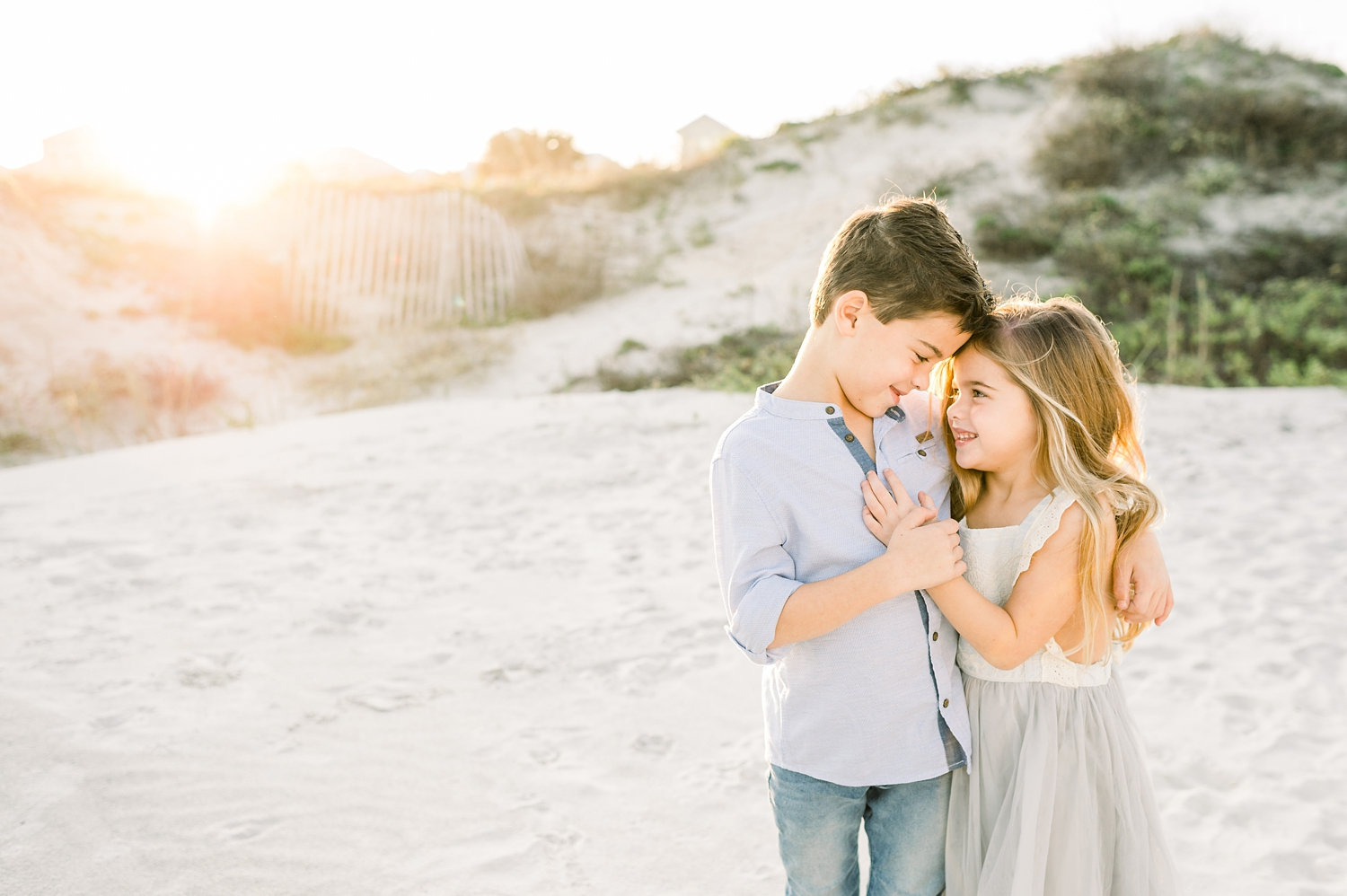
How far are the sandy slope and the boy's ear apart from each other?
65.5 inches

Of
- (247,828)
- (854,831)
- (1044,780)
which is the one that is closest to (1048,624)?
(1044,780)

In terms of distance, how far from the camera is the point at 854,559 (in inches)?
65.7

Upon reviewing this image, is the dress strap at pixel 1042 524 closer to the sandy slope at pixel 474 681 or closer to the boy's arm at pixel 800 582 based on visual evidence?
the boy's arm at pixel 800 582

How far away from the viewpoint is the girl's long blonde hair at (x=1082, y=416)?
1.75m

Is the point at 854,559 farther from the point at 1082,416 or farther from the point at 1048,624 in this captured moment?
the point at 1082,416

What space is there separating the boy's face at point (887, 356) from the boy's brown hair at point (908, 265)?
21 mm

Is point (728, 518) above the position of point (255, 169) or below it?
below

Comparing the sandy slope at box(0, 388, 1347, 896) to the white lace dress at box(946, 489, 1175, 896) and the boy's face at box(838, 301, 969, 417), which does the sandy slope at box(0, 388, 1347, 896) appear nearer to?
the white lace dress at box(946, 489, 1175, 896)

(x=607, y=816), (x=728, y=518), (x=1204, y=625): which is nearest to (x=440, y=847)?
(x=607, y=816)

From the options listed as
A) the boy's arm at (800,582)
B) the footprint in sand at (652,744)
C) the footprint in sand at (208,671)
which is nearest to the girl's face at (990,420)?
the boy's arm at (800,582)

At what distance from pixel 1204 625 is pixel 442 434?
18.4 feet

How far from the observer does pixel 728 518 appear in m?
1.67

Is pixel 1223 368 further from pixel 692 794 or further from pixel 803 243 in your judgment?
pixel 692 794

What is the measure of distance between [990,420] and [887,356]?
0.26 m
